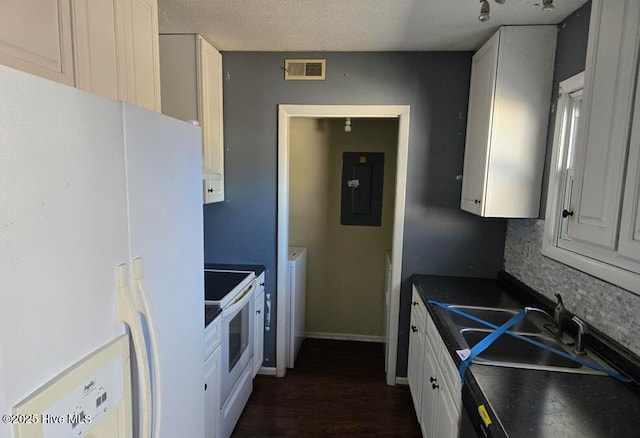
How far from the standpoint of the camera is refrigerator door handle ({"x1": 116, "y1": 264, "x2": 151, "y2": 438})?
0.79m

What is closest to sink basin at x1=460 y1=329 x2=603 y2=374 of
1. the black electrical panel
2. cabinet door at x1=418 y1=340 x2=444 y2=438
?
cabinet door at x1=418 y1=340 x2=444 y2=438

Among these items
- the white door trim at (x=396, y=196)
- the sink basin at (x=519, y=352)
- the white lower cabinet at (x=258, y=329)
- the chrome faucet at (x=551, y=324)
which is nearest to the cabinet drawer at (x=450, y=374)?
the sink basin at (x=519, y=352)

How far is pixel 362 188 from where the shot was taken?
11.5ft

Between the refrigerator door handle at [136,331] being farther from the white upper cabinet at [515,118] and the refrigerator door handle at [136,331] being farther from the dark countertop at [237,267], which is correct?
the white upper cabinet at [515,118]

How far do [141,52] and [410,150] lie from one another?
180cm

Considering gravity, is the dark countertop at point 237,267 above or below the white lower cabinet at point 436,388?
above

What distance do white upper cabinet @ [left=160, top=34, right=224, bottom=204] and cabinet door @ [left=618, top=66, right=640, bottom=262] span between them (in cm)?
201

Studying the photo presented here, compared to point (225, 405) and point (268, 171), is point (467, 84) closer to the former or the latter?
point (268, 171)

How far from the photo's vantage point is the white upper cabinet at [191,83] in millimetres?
2266

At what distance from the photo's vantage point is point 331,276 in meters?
3.65

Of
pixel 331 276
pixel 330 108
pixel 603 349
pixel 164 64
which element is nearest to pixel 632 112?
pixel 603 349

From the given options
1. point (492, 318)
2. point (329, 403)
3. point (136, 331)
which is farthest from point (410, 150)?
point (136, 331)

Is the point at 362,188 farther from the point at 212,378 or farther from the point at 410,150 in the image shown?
the point at 212,378

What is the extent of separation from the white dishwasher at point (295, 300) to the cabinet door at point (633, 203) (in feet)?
7.20
